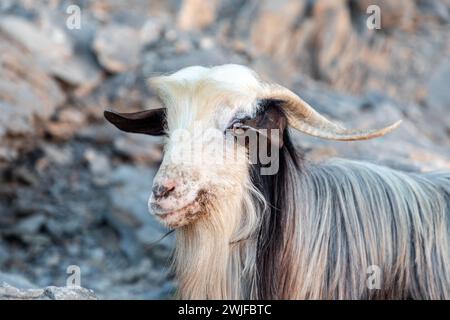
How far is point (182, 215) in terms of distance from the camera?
5.44m

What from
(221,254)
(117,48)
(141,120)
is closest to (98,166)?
(117,48)

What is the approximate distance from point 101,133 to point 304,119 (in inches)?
211

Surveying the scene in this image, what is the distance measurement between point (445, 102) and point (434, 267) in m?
11.2

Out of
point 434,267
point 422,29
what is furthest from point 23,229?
point 422,29

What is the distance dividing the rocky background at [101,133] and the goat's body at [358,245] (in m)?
1.52

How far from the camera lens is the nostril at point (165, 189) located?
17.4ft

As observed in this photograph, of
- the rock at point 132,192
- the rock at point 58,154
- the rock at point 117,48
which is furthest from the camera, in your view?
the rock at point 117,48

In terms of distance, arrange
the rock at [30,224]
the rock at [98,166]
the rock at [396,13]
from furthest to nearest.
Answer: the rock at [396,13]
the rock at [98,166]
the rock at [30,224]

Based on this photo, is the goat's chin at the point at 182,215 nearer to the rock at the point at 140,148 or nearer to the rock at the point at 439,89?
the rock at the point at 140,148

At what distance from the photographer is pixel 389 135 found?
10422mm

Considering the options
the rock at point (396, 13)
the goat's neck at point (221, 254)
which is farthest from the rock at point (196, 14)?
the goat's neck at point (221, 254)

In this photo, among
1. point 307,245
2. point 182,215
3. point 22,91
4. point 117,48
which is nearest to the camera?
point 182,215

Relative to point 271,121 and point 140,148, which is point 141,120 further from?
point 140,148
